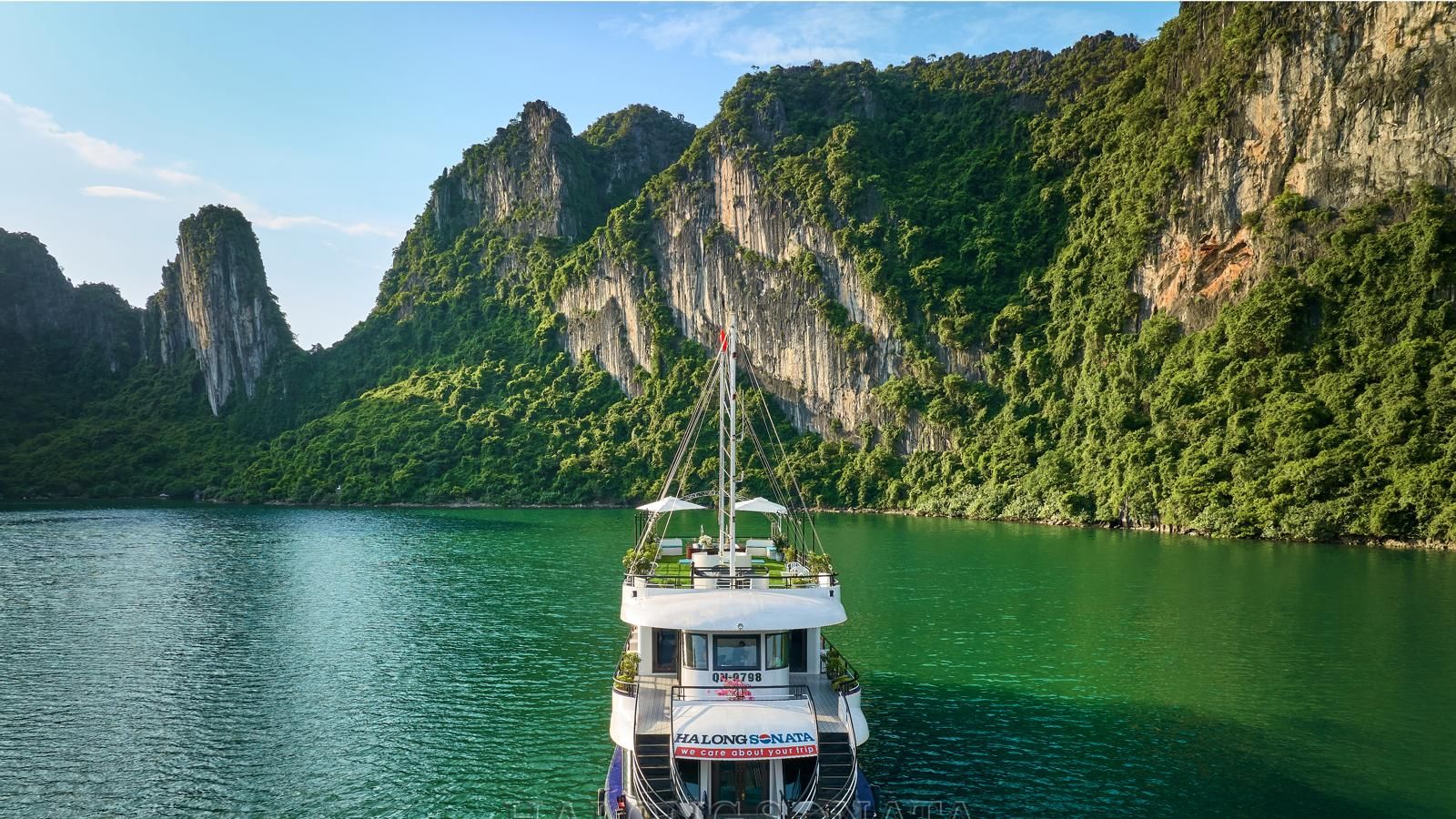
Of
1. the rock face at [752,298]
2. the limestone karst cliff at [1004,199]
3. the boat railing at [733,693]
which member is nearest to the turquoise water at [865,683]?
the boat railing at [733,693]

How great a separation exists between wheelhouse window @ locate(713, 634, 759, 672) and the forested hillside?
6496cm

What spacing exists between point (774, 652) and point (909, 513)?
91.5m

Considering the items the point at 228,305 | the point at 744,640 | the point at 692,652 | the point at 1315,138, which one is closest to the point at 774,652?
the point at 744,640

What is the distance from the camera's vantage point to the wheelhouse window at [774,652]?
68.7 feet

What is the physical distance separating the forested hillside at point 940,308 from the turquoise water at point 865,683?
2375 centimetres

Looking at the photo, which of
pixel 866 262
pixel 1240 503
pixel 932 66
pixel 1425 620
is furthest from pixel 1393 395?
pixel 932 66

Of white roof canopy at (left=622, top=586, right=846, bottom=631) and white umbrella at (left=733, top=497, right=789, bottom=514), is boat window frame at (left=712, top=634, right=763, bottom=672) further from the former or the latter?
white umbrella at (left=733, top=497, right=789, bottom=514)

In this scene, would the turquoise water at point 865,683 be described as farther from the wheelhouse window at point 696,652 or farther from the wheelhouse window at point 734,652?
the wheelhouse window at point 696,652

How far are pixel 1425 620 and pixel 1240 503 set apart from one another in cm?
3541

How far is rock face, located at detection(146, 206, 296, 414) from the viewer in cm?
17762

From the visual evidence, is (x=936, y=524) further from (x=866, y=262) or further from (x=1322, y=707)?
(x=1322, y=707)

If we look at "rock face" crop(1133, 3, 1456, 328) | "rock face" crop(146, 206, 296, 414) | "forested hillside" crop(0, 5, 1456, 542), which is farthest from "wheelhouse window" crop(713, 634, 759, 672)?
"rock face" crop(146, 206, 296, 414)

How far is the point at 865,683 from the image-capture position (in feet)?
112

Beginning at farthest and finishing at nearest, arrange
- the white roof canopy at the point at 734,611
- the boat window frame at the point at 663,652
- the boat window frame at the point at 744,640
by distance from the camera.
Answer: the boat window frame at the point at 663,652 < the boat window frame at the point at 744,640 < the white roof canopy at the point at 734,611
